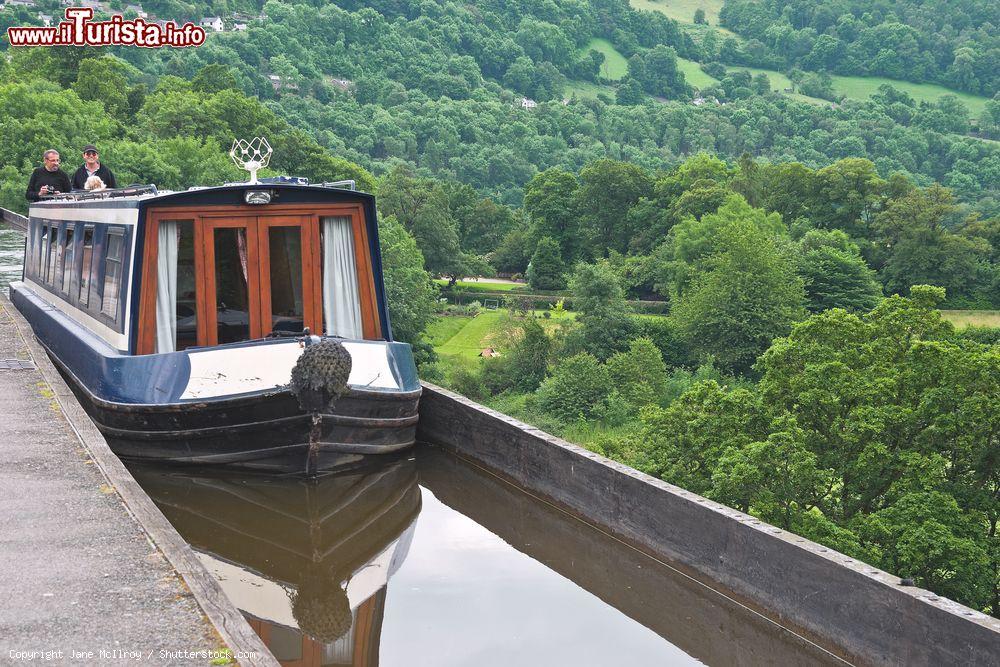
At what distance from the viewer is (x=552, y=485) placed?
35.1ft

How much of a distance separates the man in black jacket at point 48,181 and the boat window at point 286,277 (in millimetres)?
7852

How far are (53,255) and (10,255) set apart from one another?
376 inches

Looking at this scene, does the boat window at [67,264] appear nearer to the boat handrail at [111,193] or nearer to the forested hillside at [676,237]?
the boat handrail at [111,193]

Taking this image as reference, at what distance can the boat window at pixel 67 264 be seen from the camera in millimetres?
14773

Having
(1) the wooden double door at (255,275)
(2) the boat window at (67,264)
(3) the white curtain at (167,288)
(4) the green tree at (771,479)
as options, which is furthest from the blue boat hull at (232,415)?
(4) the green tree at (771,479)

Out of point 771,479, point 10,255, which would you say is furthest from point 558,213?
point 771,479

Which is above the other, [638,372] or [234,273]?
[234,273]

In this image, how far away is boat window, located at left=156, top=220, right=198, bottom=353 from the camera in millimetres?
11484

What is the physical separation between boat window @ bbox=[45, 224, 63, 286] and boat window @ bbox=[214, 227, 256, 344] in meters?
4.97

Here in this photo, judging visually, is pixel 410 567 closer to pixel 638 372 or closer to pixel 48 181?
pixel 48 181

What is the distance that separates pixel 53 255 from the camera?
16016mm

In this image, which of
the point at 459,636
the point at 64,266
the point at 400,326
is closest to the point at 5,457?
the point at 459,636

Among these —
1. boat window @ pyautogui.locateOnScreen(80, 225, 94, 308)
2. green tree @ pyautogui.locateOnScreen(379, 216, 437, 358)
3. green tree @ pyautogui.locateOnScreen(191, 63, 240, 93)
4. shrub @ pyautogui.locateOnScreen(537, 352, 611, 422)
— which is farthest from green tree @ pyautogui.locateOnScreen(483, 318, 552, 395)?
boat window @ pyautogui.locateOnScreen(80, 225, 94, 308)

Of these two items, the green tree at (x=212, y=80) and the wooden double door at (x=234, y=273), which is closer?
the wooden double door at (x=234, y=273)
